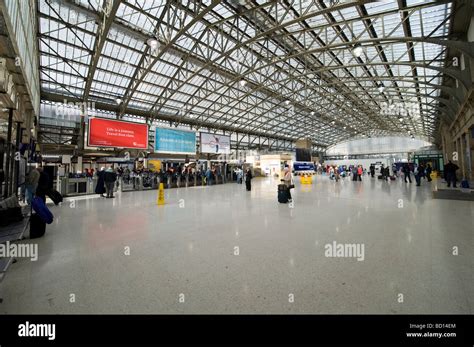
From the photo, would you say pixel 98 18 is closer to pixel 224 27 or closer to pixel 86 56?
pixel 86 56

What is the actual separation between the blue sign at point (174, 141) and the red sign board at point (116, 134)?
3.99ft

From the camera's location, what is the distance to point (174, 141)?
70.2 feet

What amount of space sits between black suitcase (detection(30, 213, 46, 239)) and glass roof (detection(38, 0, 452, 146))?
11.3 m

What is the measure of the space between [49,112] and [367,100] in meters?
38.4

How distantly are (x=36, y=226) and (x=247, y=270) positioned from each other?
445cm

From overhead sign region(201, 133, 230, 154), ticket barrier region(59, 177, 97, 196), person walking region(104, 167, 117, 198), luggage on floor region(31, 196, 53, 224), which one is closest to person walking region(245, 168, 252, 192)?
person walking region(104, 167, 117, 198)

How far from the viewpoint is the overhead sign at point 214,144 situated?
24312 mm

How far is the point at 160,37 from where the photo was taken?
49.6ft

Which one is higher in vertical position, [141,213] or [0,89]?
[0,89]

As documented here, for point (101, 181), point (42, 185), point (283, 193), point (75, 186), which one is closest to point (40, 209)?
point (42, 185)

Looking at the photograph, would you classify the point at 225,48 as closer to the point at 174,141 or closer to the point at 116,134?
the point at 174,141
